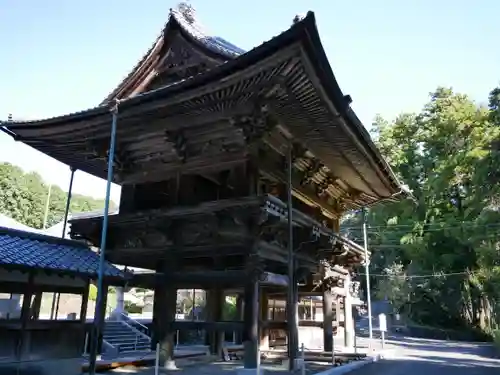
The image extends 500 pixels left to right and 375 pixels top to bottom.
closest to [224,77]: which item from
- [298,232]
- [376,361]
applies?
[298,232]

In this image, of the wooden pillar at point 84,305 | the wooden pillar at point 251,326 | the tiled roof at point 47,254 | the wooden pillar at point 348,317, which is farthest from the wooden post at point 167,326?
the wooden pillar at point 348,317

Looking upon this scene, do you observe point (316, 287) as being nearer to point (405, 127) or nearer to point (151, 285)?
point (151, 285)

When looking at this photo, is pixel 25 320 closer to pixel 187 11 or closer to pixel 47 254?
pixel 47 254

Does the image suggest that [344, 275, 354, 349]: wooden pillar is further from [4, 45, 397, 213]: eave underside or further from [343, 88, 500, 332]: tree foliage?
[343, 88, 500, 332]: tree foliage

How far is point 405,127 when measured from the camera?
1527 inches

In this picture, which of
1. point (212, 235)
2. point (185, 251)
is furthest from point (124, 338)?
point (212, 235)

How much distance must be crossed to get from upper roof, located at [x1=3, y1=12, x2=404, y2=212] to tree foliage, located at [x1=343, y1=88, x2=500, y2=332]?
18.8 meters

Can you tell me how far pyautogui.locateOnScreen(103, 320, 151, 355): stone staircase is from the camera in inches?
687

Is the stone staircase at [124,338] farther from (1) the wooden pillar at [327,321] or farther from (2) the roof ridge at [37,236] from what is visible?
(2) the roof ridge at [37,236]

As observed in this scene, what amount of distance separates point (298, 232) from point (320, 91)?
4.20 m

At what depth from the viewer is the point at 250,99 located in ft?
28.9

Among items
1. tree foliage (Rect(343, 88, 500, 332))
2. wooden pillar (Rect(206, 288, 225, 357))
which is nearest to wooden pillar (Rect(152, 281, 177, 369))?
wooden pillar (Rect(206, 288, 225, 357))

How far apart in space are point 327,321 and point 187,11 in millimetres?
11332

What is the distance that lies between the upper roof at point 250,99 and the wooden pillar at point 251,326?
312cm
